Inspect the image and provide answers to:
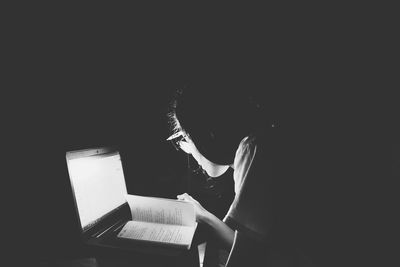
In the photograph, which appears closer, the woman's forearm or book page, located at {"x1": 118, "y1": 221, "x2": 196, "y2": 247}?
book page, located at {"x1": 118, "y1": 221, "x2": 196, "y2": 247}

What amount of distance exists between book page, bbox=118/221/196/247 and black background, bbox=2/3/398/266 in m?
0.21

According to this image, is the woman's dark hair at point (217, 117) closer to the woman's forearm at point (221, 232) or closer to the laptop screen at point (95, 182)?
the woman's forearm at point (221, 232)

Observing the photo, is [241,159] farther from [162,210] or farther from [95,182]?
[95,182]

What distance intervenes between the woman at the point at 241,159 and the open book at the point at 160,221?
14 centimetres

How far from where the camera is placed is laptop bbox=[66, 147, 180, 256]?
3.08ft

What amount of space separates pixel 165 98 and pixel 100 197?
32.1 inches

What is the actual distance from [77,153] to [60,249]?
0.39m

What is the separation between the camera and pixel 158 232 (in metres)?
1.05

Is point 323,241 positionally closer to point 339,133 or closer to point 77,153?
point 339,133

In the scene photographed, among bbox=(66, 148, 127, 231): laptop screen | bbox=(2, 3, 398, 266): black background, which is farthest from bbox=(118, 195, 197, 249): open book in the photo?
bbox=(2, 3, 398, 266): black background

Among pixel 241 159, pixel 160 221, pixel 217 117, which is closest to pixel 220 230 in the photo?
pixel 160 221

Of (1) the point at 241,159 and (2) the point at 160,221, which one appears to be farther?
(2) the point at 160,221

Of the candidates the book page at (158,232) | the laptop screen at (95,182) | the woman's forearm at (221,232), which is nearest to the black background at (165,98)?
the laptop screen at (95,182)

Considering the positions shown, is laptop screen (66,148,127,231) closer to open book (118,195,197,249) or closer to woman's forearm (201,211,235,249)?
open book (118,195,197,249)
